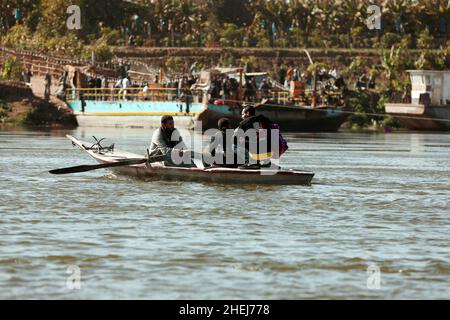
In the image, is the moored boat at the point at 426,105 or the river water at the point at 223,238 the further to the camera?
the moored boat at the point at 426,105

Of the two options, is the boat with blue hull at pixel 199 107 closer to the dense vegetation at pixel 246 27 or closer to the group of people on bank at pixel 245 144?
the dense vegetation at pixel 246 27

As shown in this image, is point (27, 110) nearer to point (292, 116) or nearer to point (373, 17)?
point (292, 116)

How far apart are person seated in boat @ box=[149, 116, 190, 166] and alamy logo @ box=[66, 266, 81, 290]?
997cm

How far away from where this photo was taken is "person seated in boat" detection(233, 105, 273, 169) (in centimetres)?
2338

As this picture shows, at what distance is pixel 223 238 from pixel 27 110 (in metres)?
47.6

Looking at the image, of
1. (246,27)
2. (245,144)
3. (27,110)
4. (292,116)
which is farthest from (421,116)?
(245,144)

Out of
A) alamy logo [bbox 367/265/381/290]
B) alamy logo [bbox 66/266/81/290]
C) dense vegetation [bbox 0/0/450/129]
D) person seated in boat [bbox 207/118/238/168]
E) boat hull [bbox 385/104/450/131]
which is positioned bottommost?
boat hull [bbox 385/104/450/131]

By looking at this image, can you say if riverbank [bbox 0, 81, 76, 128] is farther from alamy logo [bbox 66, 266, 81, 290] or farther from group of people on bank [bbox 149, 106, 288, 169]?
alamy logo [bbox 66, 266, 81, 290]

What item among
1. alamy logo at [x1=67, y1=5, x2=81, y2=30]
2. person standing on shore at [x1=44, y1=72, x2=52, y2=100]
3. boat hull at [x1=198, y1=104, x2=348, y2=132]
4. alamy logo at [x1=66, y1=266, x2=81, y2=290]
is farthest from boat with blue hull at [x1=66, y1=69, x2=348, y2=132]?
alamy logo at [x1=66, y1=266, x2=81, y2=290]

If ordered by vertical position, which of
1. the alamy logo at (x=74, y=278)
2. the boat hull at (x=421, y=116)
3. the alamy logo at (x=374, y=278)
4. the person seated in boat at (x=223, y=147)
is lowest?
the boat hull at (x=421, y=116)

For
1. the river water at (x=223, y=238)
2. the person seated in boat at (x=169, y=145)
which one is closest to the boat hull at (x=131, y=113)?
the river water at (x=223, y=238)

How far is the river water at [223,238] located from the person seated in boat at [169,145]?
19.3 inches

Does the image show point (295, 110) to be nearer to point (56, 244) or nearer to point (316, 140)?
point (316, 140)

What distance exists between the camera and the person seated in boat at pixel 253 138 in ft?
76.7
